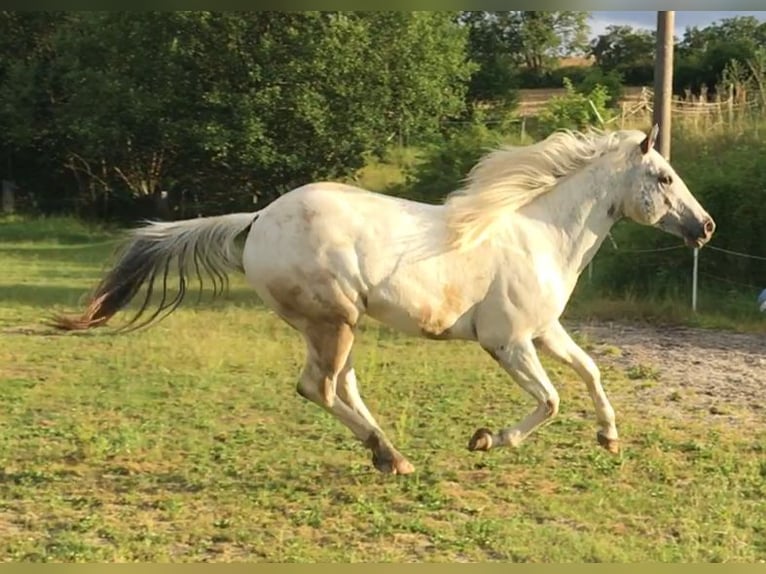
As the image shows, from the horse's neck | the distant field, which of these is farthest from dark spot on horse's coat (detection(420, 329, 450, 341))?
the distant field

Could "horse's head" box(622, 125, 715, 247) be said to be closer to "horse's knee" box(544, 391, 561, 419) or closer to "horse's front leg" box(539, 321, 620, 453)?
"horse's front leg" box(539, 321, 620, 453)

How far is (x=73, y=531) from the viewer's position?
13.1 feet

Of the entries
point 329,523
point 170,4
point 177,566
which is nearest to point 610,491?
point 329,523

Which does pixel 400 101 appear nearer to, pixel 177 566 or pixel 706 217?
pixel 706 217

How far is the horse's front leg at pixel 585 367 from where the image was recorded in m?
4.98

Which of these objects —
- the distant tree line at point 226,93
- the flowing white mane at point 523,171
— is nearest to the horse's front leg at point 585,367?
the flowing white mane at point 523,171

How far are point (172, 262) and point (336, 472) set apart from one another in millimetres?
1393

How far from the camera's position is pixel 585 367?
16.5 feet

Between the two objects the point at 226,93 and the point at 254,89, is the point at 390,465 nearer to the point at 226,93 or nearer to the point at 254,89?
the point at 254,89

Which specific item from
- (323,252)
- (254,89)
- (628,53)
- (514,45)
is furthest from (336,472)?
(514,45)

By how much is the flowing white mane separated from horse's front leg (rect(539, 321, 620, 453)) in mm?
688

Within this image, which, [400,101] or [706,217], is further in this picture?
[400,101]

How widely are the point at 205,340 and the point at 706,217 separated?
5.08m

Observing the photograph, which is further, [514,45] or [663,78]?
[514,45]
